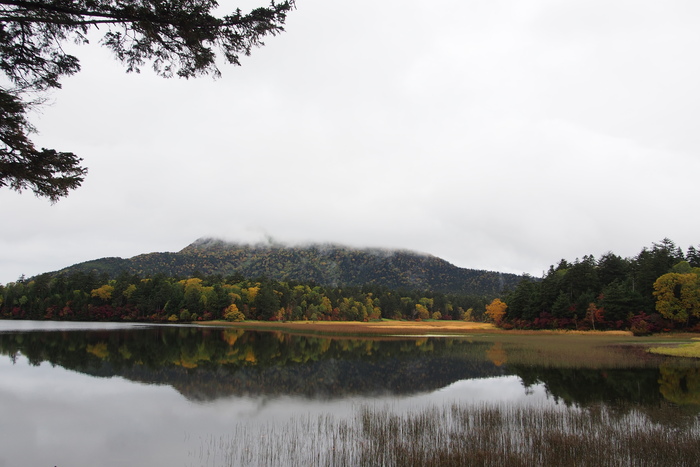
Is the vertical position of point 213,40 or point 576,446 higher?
point 213,40

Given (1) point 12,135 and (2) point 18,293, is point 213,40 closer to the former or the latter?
(1) point 12,135

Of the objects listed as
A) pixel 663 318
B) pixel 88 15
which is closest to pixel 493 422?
pixel 88 15

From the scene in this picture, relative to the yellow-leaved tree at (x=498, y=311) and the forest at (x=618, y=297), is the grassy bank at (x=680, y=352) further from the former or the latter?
the yellow-leaved tree at (x=498, y=311)

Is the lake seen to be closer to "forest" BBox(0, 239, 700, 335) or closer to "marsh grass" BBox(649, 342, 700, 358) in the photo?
"marsh grass" BBox(649, 342, 700, 358)

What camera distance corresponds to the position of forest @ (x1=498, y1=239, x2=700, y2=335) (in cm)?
6994

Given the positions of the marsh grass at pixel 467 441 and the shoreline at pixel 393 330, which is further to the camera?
the shoreline at pixel 393 330

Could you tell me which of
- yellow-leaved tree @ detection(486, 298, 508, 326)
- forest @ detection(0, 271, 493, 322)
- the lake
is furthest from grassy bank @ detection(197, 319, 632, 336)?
the lake

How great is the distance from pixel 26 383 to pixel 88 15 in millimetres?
27310

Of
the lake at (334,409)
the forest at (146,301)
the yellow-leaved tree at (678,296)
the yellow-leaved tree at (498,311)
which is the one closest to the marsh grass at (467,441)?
the lake at (334,409)

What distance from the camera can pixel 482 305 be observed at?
198 m

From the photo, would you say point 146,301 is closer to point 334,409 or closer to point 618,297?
point 618,297

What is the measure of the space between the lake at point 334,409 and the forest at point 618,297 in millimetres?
40543

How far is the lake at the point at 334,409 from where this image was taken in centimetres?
1328

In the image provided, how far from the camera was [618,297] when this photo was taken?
78.2 m
